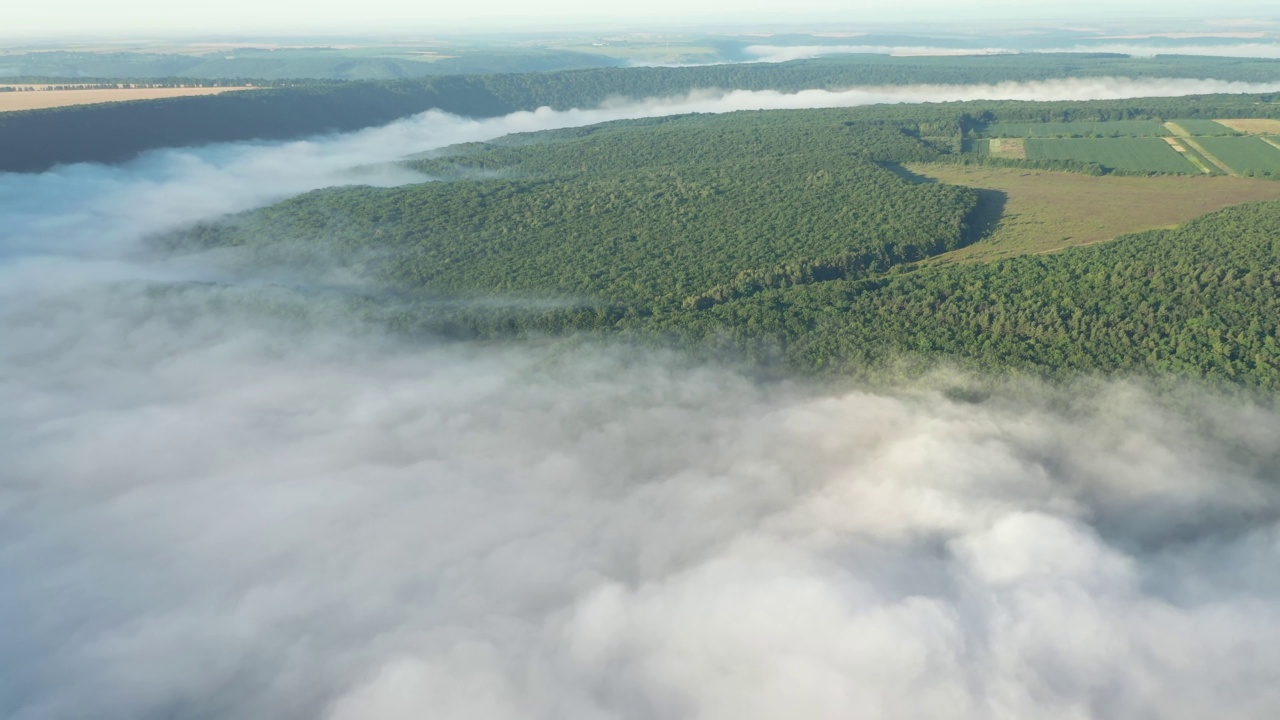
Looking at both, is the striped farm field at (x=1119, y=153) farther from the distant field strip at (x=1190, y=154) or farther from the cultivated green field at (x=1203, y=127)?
the cultivated green field at (x=1203, y=127)

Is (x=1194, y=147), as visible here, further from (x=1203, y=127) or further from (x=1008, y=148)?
(x=1008, y=148)

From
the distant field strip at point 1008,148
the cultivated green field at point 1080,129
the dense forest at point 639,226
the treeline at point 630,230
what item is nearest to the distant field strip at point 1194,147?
the cultivated green field at point 1080,129

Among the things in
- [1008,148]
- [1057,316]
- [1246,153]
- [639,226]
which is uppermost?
[1008,148]

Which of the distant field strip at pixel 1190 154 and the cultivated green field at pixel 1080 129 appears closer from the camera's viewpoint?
the distant field strip at pixel 1190 154

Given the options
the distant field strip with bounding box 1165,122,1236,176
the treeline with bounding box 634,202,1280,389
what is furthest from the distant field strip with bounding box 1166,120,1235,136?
the treeline with bounding box 634,202,1280,389

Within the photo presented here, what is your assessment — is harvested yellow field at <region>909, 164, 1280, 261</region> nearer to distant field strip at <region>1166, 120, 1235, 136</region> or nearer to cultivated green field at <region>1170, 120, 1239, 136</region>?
cultivated green field at <region>1170, 120, 1239, 136</region>

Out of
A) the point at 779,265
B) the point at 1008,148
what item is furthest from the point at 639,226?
the point at 1008,148
